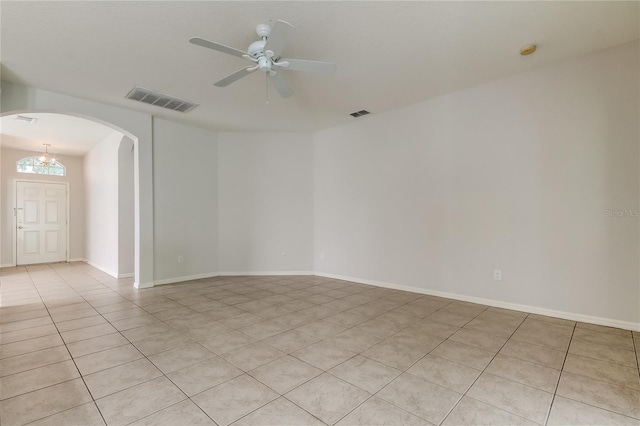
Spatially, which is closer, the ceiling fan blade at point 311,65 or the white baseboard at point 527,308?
the ceiling fan blade at point 311,65

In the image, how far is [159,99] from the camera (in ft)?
13.3

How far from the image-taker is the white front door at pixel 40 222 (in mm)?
6906

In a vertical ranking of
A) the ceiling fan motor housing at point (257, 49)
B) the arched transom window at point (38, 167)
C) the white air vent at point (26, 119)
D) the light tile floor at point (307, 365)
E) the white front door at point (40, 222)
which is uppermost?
the white air vent at point (26, 119)

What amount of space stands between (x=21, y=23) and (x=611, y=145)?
5600mm

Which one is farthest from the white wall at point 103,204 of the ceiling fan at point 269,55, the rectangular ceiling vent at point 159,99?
the ceiling fan at point 269,55

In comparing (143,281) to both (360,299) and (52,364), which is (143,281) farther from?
(360,299)

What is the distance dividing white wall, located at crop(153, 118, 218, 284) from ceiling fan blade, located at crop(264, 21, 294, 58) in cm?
346

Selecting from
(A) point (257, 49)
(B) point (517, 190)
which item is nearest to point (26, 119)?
(A) point (257, 49)

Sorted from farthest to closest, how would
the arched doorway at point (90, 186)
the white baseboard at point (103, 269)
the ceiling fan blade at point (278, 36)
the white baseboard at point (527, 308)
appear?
the white baseboard at point (103, 269) < the arched doorway at point (90, 186) < the white baseboard at point (527, 308) < the ceiling fan blade at point (278, 36)

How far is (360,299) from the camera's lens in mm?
4023

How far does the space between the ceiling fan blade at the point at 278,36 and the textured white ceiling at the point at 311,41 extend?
290 mm

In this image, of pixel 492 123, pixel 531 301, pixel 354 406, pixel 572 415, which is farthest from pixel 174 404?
pixel 492 123

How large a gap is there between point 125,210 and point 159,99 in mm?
2642

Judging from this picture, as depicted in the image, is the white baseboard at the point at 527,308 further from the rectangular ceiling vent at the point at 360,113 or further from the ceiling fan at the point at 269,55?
the ceiling fan at the point at 269,55
